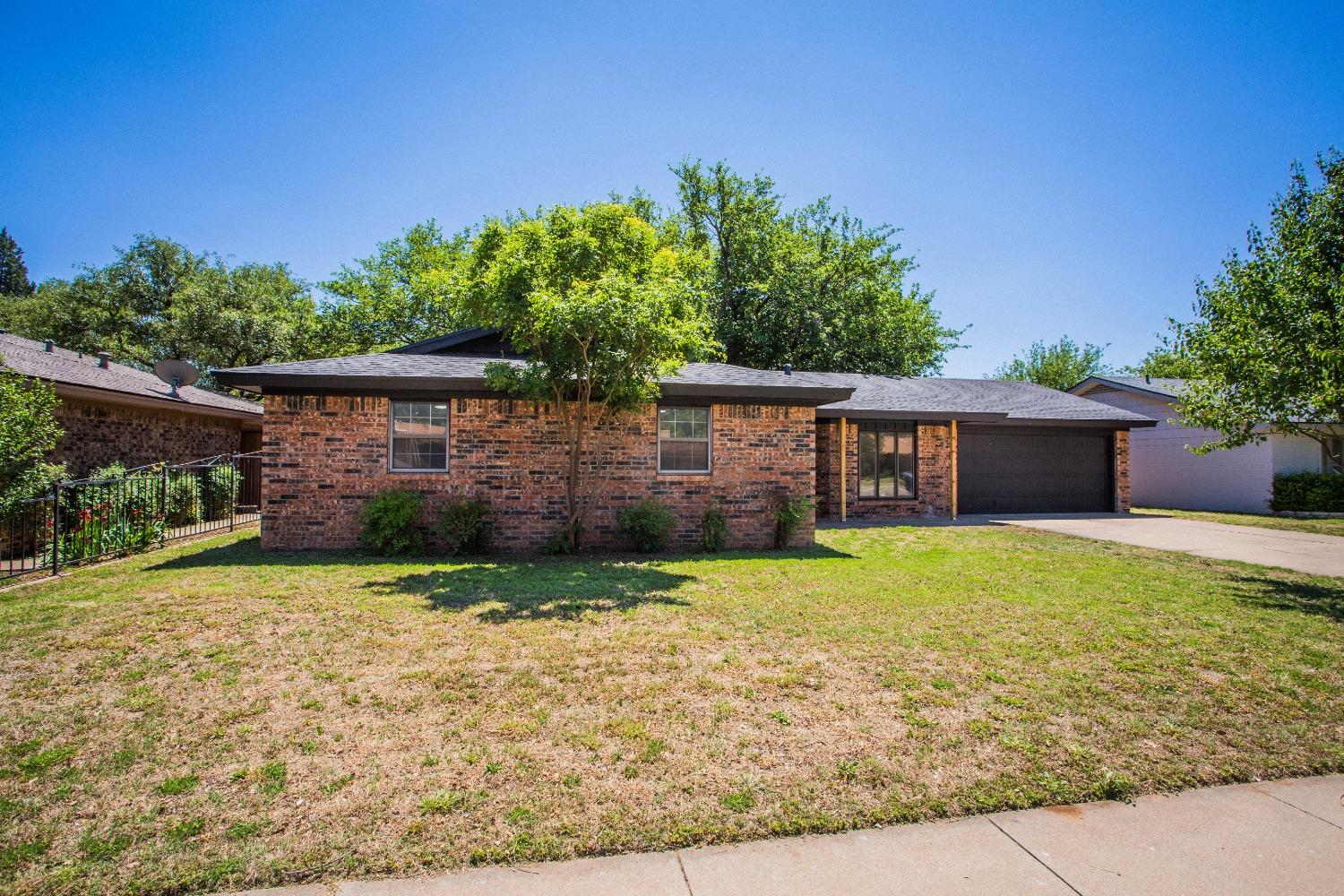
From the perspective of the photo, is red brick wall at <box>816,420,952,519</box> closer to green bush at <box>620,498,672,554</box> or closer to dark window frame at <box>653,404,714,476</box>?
dark window frame at <box>653,404,714,476</box>

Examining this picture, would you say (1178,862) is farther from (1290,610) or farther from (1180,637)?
(1290,610)

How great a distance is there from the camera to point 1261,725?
12.4ft

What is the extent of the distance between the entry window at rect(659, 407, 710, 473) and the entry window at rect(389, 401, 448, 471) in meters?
3.68

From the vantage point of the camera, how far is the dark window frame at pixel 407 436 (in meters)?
10.1

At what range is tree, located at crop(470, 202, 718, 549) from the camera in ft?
27.7

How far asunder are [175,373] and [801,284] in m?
21.3

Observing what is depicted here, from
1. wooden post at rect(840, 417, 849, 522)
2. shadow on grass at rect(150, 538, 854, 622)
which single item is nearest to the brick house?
shadow on grass at rect(150, 538, 854, 622)

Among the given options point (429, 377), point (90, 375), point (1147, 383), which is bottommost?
point (429, 377)

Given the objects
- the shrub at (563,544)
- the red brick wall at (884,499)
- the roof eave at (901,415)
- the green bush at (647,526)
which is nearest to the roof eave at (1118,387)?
the roof eave at (901,415)

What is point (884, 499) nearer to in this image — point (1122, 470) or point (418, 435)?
A: point (1122, 470)

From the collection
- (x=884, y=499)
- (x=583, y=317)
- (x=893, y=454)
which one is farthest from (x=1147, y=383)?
(x=583, y=317)

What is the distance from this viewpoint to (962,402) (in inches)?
674

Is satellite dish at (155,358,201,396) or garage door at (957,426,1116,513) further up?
satellite dish at (155,358,201,396)

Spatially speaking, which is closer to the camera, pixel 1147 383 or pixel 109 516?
pixel 109 516
